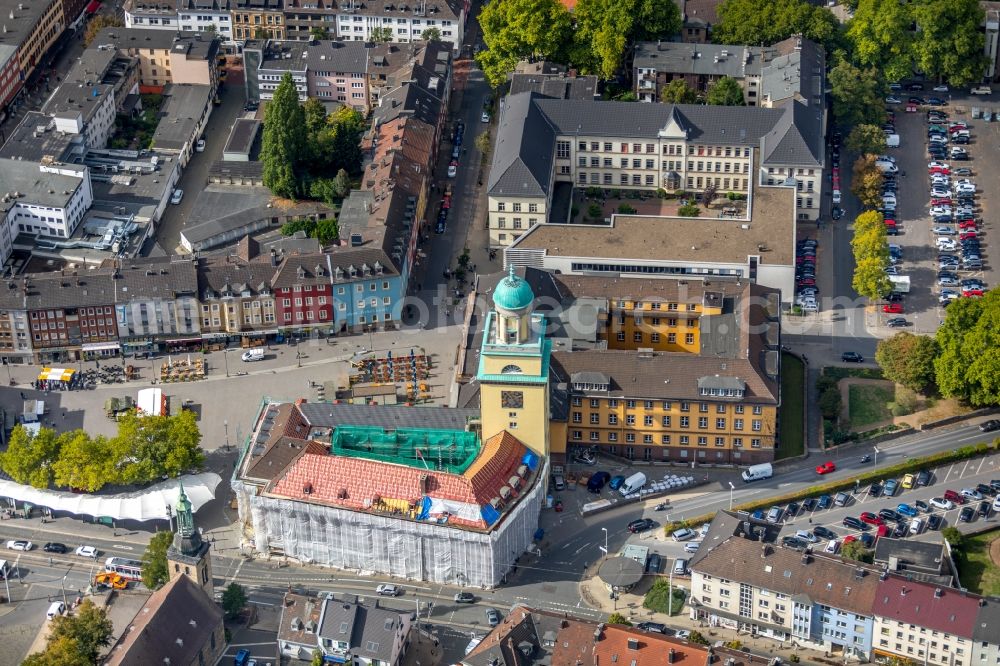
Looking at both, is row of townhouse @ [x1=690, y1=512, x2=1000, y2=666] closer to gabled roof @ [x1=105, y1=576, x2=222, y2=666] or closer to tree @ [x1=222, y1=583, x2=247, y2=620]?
tree @ [x1=222, y1=583, x2=247, y2=620]

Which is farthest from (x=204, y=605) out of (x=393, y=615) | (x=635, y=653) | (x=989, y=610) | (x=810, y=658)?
(x=989, y=610)

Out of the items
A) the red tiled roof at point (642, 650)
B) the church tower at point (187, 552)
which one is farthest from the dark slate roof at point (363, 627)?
the red tiled roof at point (642, 650)

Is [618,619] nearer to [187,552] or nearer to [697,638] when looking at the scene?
[697,638]

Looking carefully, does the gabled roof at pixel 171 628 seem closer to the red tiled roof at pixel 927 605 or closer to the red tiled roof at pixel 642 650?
the red tiled roof at pixel 642 650

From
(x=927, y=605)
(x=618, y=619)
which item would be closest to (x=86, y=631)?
(x=618, y=619)

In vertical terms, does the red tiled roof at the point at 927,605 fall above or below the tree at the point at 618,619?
above

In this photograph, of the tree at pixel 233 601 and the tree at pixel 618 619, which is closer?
the tree at pixel 618 619

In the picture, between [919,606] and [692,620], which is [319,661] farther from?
[919,606]
